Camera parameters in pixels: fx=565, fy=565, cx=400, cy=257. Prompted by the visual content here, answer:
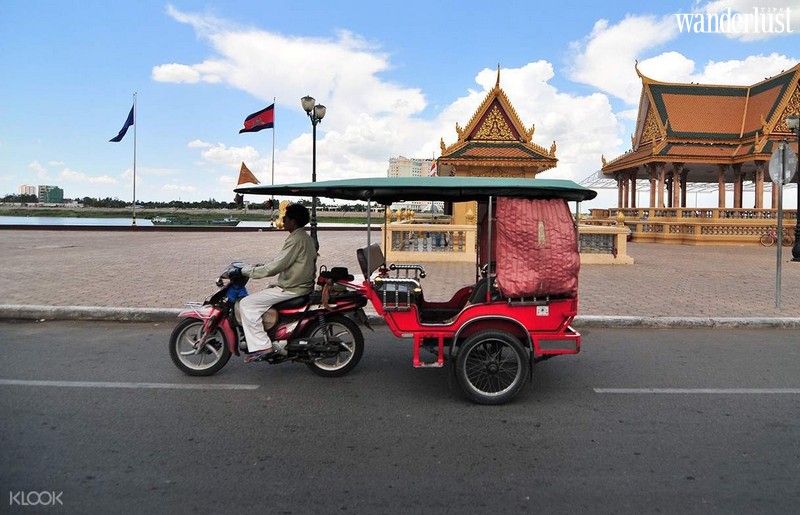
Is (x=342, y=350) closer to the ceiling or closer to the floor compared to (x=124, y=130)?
closer to the floor

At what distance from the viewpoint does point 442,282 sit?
11656 mm

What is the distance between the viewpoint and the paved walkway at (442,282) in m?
8.86

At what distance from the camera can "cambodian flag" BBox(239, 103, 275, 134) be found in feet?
78.7

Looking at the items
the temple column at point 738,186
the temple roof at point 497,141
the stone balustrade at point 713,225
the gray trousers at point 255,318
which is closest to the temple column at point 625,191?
the stone balustrade at point 713,225

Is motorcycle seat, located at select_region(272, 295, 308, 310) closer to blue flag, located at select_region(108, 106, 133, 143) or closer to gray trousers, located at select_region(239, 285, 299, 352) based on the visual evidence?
gray trousers, located at select_region(239, 285, 299, 352)

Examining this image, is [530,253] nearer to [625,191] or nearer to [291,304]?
[291,304]

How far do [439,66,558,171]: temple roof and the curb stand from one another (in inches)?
593

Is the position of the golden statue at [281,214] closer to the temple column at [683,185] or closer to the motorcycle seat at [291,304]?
the motorcycle seat at [291,304]

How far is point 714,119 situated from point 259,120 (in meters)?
22.4

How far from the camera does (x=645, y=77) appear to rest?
29438 mm

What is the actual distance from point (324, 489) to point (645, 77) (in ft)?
103

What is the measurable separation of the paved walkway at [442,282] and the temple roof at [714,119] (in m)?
10.9

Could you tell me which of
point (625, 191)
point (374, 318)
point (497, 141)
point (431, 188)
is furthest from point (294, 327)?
point (625, 191)

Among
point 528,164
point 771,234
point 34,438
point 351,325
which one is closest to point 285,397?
point 351,325
